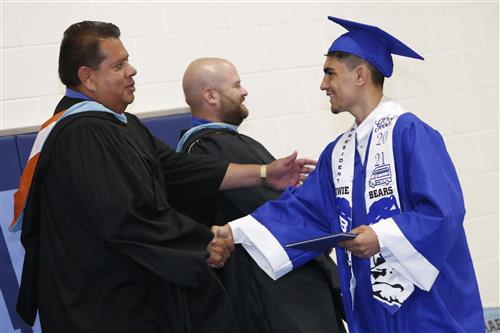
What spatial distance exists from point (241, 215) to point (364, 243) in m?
0.97

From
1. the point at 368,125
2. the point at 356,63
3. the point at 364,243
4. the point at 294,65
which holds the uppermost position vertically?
the point at 356,63

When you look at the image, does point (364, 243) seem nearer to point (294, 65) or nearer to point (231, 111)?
point (231, 111)

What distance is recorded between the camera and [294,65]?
4.78 metres

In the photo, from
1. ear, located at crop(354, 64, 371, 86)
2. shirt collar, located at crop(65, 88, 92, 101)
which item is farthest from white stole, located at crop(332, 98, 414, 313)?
shirt collar, located at crop(65, 88, 92, 101)

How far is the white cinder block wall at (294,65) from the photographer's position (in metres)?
4.21

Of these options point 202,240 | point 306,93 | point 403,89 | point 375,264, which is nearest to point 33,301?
point 202,240

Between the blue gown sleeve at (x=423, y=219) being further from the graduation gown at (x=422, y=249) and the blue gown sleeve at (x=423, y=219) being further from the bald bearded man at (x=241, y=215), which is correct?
the bald bearded man at (x=241, y=215)

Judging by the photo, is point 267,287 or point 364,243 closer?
point 364,243

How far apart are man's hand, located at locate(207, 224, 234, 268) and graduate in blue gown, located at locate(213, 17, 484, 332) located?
0.07 feet

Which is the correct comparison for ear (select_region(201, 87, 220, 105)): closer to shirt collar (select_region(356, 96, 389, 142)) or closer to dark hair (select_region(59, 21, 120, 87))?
dark hair (select_region(59, 21, 120, 87))

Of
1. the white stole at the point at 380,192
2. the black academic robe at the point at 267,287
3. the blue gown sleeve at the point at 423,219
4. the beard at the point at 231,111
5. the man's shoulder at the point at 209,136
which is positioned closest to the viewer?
the blue gown sleeve at the point at 423,219

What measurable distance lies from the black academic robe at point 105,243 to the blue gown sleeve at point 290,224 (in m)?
0.25

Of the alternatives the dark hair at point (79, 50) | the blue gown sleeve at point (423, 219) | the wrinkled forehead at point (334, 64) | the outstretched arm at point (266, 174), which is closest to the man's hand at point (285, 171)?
the outstretched arm at point (266, 174)

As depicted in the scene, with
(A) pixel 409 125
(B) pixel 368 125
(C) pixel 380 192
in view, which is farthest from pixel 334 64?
(C) pixel 380 192
